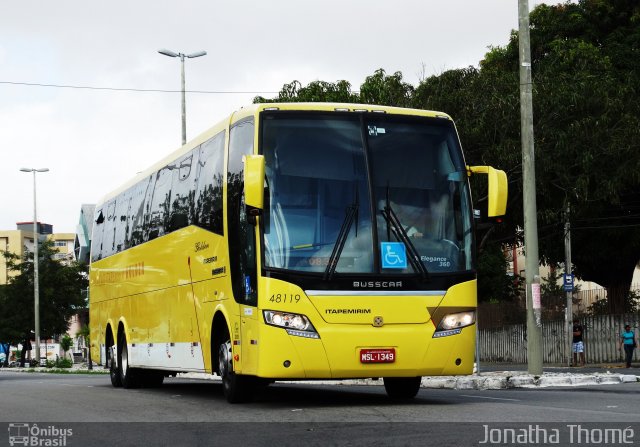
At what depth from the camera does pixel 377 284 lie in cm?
1402

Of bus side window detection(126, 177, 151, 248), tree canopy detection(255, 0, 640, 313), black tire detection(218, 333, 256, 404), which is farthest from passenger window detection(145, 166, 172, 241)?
tree canopy detection(255, 0, 640, 313)

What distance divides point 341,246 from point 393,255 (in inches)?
26.1

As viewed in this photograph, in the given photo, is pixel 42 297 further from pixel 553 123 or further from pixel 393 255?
pixel 393 255

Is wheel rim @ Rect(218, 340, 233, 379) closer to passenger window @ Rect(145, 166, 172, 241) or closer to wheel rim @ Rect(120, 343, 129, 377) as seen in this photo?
passenger window @ Rect(145, 166, 172, 241)

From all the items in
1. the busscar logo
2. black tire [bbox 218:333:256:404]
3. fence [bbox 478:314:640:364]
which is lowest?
fence [bbox 478:314:640:364]

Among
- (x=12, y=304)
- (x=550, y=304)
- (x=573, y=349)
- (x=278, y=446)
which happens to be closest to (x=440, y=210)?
(x=278, y=446)

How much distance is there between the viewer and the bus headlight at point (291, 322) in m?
13.8

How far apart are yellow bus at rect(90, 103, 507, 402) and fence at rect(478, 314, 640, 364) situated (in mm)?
24878

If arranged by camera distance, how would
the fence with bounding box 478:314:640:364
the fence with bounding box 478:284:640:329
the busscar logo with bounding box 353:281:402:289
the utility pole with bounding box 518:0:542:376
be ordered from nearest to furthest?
the busscar logo with bounding box 353:281:402:289 < the utility pole with bounding box 518:0:542:376 < the fence with bounding box 478:314:640:364 < the fence with bounding box 478:284:640:329

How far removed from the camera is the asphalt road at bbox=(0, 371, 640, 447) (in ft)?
34.0

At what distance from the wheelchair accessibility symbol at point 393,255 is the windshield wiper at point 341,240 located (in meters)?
→ 0.47

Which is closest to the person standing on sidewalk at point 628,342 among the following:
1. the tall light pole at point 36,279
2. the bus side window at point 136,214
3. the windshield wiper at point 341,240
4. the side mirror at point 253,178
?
the bus side window at point 136,214

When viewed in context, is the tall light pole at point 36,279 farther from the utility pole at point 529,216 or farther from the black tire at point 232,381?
the black tire at point 232,381

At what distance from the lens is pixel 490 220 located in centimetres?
1477
